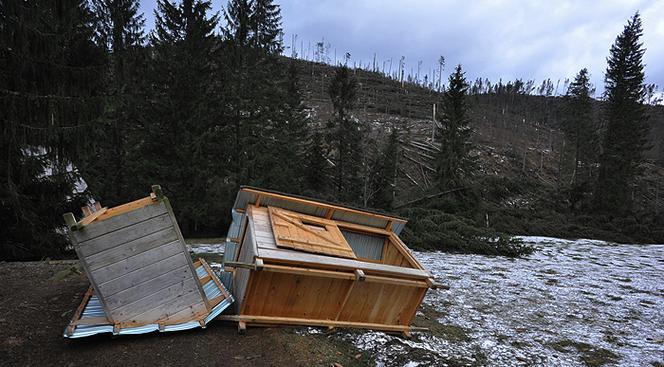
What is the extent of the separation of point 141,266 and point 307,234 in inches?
99.5

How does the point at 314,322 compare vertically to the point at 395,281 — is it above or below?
below

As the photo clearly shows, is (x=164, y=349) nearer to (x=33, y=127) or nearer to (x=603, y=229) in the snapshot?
(x=33, y=127)

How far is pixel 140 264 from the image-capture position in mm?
4812

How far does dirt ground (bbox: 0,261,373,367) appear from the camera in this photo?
4.36 meters

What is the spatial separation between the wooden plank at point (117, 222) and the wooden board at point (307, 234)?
176cm

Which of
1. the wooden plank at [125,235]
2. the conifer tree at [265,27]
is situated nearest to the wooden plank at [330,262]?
the wooden plank at [125,235]

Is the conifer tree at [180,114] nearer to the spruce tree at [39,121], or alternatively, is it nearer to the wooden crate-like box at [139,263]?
the spruce tree at [39,121]

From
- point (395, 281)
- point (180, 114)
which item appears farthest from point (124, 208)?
point (180, 114)

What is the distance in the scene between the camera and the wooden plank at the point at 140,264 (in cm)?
467

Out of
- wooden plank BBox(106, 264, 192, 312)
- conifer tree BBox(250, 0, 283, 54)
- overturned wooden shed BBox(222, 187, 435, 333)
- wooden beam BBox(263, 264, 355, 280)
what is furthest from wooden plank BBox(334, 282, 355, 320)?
conifer tree BBox(250, 0, 283, 54)

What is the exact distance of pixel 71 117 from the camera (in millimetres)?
8953

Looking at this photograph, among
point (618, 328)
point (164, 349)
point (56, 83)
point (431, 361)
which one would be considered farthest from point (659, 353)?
point (56, 83)

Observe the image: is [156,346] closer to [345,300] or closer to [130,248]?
[130,248]

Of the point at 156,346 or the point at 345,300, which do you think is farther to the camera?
the point at 345,300
